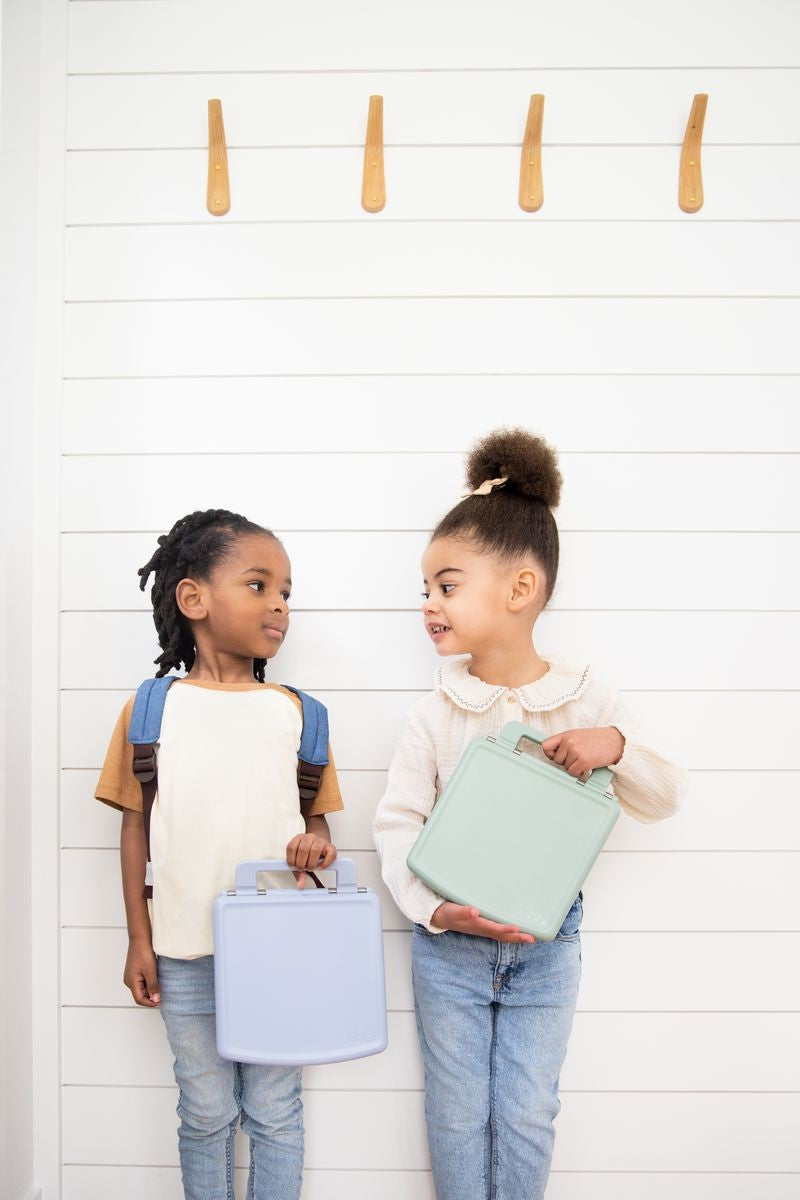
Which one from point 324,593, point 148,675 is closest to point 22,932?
point 148,675

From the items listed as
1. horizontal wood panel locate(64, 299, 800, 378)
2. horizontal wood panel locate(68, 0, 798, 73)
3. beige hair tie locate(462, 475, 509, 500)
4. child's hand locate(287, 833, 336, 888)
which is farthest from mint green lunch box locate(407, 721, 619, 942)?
horizontal wood panel locate(68, 0, 798, 73)

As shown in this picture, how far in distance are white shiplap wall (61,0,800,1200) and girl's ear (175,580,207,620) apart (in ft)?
0.61

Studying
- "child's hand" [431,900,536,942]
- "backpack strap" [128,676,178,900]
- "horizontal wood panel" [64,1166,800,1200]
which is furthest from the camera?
"horizontal wood panel" [64,1166,800,1200]

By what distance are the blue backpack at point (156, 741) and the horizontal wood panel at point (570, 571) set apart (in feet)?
0.63

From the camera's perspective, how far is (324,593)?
130 centimetres

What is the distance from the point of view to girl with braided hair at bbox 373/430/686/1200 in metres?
1.09

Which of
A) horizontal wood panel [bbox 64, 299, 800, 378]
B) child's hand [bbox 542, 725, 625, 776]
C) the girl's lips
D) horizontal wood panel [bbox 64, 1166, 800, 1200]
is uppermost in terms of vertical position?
horizontal wood panel [bbox 64, 299, 800, 378]

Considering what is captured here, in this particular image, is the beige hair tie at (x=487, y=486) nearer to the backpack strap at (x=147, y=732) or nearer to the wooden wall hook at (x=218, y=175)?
the backpack strap at (x=147, y=732)

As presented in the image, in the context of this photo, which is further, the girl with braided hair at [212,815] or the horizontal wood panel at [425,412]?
the horizontal wood panel at [425,412]

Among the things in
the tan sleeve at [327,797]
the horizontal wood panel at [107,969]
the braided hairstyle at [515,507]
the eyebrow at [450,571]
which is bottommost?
the horizontal wood panel at [107,969]

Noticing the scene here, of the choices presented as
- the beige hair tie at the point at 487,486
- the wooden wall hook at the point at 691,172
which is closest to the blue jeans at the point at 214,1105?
the beige hair tie at the point at 487,486

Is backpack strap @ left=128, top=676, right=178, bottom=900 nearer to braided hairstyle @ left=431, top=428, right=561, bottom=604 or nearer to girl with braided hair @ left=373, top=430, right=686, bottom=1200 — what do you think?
girl with braided hair @ left=373, top=430, right=686, bottom=1200

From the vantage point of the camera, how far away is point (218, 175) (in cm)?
130

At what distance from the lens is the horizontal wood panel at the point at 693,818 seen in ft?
4.20
